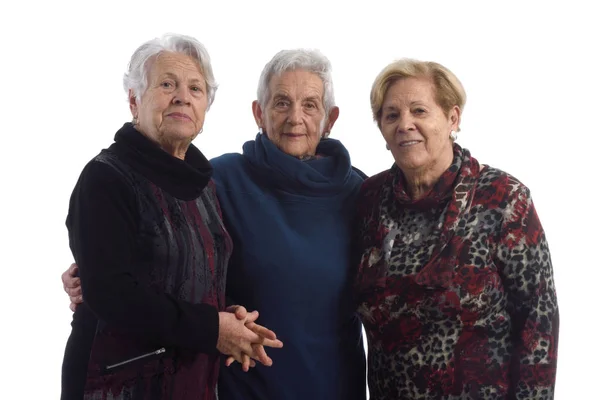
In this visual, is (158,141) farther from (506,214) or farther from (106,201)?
(506,214)

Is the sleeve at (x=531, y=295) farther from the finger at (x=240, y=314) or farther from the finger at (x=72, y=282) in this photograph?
the finger at (x=72, y=282)

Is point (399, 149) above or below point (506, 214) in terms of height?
above

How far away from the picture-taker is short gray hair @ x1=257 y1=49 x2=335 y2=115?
2.48 meters

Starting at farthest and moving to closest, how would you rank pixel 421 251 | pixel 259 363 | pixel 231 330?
pixel 259 363, pixel 421 251, pixel 231 330

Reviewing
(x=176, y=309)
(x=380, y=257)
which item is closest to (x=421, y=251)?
(x=380, y=257)

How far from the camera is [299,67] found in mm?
2482

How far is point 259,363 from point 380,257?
55 cm

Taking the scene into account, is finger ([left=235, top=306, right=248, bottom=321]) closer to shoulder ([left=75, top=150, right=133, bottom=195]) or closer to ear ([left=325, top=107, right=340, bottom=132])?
shoulder ([left=75, top=150, right=133, bottom=195])

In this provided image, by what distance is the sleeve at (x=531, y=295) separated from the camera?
2.12 metres

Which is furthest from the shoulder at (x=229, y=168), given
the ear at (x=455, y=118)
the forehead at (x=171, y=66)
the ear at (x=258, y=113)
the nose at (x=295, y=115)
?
the ear at (x=455, y=118)

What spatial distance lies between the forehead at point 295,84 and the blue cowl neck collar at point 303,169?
189 millimetres

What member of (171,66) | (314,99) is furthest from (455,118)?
(171,66)

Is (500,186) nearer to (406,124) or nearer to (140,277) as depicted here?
(406,124)

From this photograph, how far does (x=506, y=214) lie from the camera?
214cm
